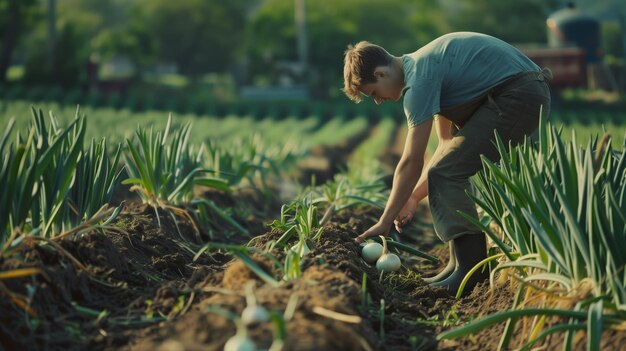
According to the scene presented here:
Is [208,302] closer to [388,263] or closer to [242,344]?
[242,344]

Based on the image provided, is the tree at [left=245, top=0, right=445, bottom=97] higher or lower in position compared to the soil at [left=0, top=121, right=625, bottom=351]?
lower

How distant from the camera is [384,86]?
181 inches

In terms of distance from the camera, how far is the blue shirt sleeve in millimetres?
4438

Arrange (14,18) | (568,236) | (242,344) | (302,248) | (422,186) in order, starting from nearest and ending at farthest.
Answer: (242,344) < (568,236) < (302,248) < (422,186) < (14,18)

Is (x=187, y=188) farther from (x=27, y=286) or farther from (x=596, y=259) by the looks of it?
(x=596, y=259)

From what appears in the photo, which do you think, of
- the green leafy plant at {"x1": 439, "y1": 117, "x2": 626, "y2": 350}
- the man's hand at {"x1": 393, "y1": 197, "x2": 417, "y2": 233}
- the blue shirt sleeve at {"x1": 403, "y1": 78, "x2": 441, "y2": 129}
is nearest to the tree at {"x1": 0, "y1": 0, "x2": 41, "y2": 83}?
the man's hand at {"x1": 393, "y1": 197, "x2": 417, "y2": 233}

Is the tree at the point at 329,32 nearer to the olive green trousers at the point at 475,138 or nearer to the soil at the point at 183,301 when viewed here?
the olive green trousers at the point at 475,138

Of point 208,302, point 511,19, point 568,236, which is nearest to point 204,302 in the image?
point 208,302

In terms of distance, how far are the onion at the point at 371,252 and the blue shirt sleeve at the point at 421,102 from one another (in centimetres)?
65

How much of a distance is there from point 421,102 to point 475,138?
0.42 m

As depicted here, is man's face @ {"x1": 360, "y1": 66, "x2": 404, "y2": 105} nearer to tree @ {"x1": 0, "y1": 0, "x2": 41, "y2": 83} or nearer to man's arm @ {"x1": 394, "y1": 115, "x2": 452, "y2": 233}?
man's arm @ {"x1": 394, "y1": 115, "x2": 452, "y2": 233}

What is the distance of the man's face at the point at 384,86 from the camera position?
14.9 ft

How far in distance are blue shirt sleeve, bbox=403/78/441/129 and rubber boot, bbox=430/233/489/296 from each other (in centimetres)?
73

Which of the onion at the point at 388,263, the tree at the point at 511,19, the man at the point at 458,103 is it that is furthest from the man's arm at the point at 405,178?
the tree at the point at 511,19
